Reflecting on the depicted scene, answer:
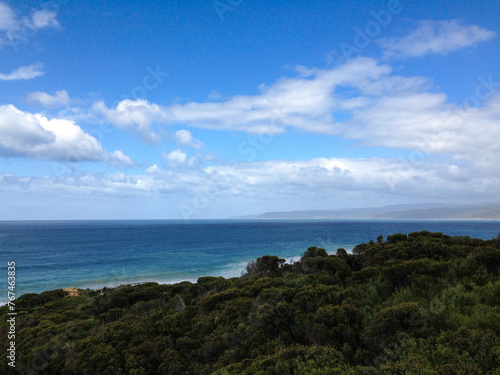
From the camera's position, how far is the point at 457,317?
23.4 feet

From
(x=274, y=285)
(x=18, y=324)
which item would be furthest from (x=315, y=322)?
(x=18, y=324)

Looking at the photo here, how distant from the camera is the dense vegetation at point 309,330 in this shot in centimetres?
612

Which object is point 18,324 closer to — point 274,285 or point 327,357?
Result: point 274,285

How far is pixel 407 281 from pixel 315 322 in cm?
579

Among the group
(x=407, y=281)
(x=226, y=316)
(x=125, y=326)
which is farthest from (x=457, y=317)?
(x=125, y=326)

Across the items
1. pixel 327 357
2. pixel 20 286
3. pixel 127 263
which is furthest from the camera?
pixel 127 263

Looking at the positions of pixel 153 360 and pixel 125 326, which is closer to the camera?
pixel 153 360

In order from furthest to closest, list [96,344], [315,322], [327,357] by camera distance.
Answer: [96,344], [315,322], [327,357]

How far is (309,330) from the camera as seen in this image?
8406 mm

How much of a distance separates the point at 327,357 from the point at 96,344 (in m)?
Answer: 8.06

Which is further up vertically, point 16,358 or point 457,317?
point 457,317

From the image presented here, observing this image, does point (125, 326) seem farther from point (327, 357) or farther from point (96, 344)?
point (327, 357)

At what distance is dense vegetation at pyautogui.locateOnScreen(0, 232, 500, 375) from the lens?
241 inches

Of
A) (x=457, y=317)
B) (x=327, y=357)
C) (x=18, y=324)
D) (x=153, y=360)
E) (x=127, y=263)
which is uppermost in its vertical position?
(x=457, y=317)
